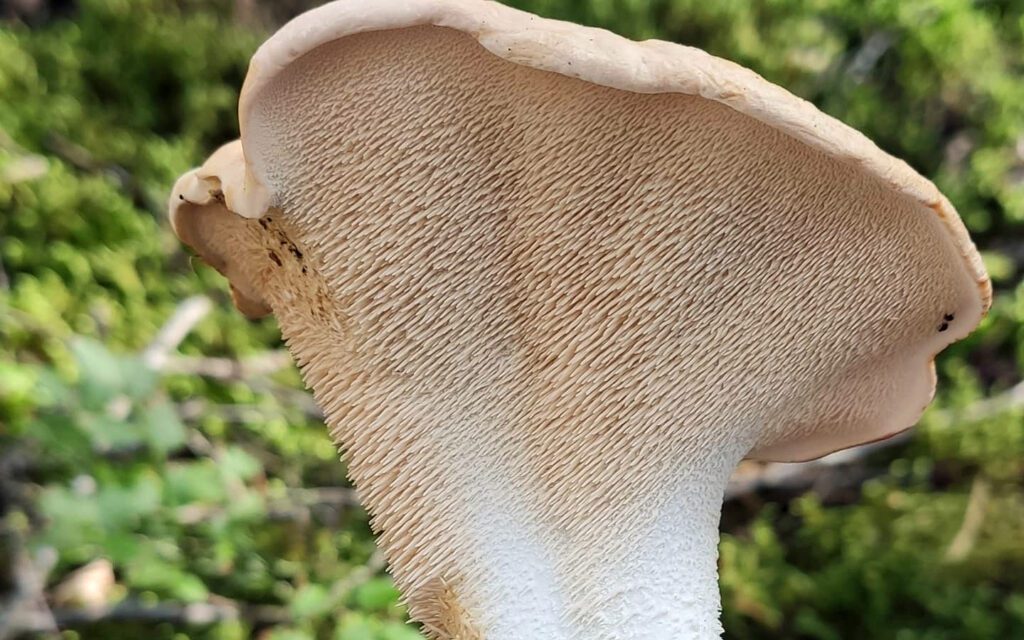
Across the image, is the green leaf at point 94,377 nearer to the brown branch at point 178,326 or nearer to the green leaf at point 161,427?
the green leaf at point 161,427

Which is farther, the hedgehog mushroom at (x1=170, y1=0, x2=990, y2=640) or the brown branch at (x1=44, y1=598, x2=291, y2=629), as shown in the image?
the brown branch at (x1=44, y1=598, x2=291, y2=629)

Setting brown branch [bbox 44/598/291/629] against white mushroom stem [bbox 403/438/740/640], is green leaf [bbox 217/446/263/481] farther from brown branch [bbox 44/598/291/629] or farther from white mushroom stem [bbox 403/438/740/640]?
white mushroom stem [bbox 403/438/740/640]

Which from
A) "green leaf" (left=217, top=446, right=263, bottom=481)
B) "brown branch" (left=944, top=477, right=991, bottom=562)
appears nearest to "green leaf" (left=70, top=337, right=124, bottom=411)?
"green leaf" (left=217, top=446, right=263, bottom=481)

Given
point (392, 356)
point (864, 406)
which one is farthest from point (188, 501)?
point (864, 406)

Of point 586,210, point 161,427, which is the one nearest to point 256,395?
point 161,427

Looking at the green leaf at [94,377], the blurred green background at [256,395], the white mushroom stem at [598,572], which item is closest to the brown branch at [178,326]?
the blurred green background at [256,395]

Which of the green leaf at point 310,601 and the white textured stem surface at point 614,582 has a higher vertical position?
the green leaf at point 310,601

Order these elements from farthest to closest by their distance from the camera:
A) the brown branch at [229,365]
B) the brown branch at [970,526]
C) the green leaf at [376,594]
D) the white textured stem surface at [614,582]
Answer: the brown branch at [229,365]
the brown branch at [970,526]
the green leaf at [376,594]
the white textured stem surface at [614,582]

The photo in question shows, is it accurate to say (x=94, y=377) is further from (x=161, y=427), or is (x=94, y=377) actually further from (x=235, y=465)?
(x=235, y=465)
